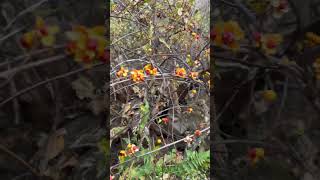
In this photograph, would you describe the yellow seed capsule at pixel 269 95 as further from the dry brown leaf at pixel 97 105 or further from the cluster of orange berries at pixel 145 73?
the cluster of orange berries at pixel 145 73

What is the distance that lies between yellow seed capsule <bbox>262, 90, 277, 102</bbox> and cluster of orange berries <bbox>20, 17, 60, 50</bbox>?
497 millimetres

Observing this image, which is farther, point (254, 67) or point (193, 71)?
point (193, 71)

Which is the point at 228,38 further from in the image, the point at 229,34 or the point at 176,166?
the point at 176,166

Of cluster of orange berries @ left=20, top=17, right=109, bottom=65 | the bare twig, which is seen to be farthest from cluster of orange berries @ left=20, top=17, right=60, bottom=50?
the bare twig

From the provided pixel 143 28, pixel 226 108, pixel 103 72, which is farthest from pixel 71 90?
pixel 143 28

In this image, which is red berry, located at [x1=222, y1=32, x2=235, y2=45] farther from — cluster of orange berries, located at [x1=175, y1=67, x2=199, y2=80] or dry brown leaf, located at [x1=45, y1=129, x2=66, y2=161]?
cluster of orange berries, located at [x1=175, y1=67, x2=199, y2=80]

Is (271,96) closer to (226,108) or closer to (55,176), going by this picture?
(226,108)

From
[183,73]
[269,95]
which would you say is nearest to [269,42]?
[269,95]

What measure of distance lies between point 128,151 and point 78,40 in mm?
1677

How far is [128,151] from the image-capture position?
2.52 meters

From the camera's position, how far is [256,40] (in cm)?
96

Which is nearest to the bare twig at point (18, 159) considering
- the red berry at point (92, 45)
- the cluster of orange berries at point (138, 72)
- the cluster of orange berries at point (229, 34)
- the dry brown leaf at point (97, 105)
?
the dry brown leaf at point (97, 105)

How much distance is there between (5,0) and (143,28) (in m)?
1.85

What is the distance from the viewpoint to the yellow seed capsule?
958 mm
